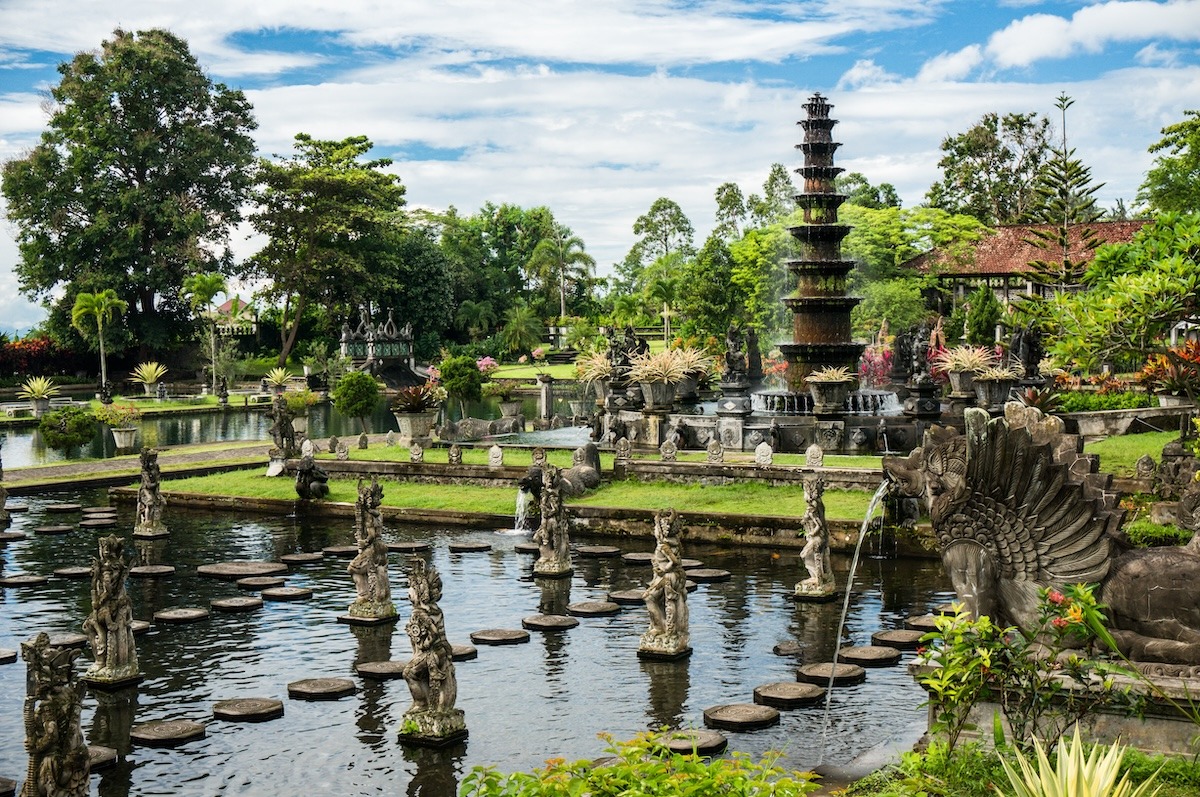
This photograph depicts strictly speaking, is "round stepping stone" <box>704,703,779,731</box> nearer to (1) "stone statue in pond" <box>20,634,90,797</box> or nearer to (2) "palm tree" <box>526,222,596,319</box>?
(1) "stone statue in pond" <box>20,634,90,797</box>

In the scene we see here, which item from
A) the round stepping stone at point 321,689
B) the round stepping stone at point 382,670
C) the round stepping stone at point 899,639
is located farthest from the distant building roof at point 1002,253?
the round stepping stone at point 321,689

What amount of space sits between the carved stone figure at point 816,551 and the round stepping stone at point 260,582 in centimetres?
894

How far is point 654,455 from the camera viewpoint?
34.2 metres

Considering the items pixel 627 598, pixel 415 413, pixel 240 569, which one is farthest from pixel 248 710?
pixel 415 413

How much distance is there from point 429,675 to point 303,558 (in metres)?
11.5

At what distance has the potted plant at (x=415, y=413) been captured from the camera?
3897cm

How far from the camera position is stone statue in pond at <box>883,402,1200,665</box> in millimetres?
11367

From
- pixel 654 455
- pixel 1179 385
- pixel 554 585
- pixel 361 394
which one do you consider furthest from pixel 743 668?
pixel 361 394

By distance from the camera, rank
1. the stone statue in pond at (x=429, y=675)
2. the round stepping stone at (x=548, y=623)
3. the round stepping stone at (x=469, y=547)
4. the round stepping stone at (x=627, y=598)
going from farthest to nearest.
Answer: the round stepping stone at (x=469, y=547) → the round stepping stone at (x=627, y=598) → the round stepping stone at (x=548, y=623) → the stone statue in pond at (x=429, y=675)

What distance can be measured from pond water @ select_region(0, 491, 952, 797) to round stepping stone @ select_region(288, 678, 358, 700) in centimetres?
19

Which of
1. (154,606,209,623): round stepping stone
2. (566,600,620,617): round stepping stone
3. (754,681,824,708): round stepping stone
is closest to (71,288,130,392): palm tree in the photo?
(154,606,209,623): round stepping stone

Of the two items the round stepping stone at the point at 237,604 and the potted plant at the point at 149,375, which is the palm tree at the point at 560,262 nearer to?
the potted plant at the point at 149,375

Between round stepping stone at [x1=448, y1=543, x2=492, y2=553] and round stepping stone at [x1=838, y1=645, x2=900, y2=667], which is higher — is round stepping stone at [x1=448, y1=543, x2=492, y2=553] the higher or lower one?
the higher one

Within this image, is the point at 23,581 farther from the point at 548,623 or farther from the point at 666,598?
the point at 666,598
